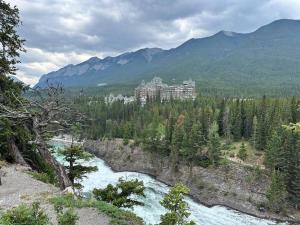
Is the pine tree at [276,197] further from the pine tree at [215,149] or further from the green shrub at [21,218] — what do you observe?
the green shrub at [21,218]

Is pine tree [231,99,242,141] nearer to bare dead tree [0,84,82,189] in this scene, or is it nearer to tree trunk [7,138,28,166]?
tree trunk [7,138,28,166]

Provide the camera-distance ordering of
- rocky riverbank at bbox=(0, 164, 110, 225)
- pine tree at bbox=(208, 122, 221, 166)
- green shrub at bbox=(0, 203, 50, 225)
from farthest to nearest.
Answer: pine tree at bbox=(208, 122, 221, 166), rocky riverbank at bbox=(0, 164, 110, 225), green shrub at bbox=(0, 203, 50, 225)

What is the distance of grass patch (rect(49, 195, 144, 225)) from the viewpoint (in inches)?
762

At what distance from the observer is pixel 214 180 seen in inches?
3007

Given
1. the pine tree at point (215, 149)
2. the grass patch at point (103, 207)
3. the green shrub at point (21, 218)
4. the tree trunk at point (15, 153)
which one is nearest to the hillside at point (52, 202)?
the grass patch at point (103, 207)

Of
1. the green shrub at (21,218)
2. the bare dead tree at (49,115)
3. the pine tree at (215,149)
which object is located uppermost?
the bare dead tree at (49,115)

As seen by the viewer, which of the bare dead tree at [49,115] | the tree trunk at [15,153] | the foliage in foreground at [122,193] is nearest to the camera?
the bare dead tree at [49,115]

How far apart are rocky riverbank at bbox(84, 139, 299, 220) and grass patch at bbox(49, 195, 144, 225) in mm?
47623

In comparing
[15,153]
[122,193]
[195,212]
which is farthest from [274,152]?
[15,153]

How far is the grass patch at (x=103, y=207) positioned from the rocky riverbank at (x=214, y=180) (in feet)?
156

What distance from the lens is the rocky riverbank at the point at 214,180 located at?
6740 centimetres

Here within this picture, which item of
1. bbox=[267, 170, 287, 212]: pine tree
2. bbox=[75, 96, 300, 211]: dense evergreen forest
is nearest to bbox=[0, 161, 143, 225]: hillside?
bbox=[75, 96, 300, 211]: dense evergreen forest

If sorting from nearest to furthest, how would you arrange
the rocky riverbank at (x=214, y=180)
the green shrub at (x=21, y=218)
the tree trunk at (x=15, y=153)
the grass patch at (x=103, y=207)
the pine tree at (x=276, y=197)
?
the green shrub at (x=21, y=218)
the grass patch at (x=103, y=207)
the tree trunk at (x=15, y=153)
the pine tree at (x=276, y=197)
the rocky riverbank at (x=214, y=180)

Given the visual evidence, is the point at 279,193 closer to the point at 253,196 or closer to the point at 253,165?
the point at 253,196
